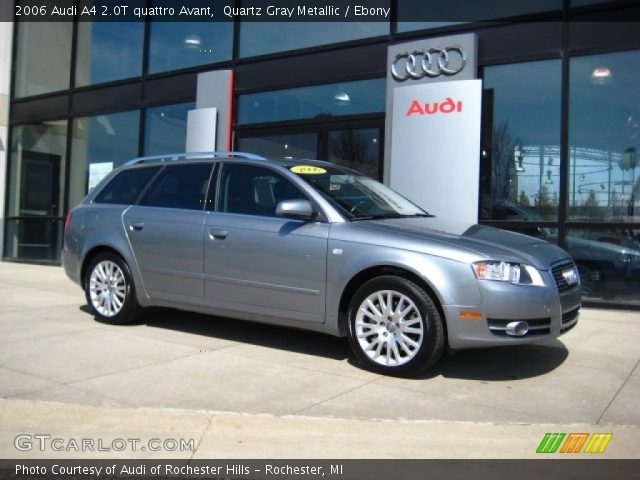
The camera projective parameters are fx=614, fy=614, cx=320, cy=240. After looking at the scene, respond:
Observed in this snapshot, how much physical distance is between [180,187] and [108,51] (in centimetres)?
886

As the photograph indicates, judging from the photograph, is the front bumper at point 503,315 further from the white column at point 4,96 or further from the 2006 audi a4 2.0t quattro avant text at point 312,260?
the white column at point 4,96

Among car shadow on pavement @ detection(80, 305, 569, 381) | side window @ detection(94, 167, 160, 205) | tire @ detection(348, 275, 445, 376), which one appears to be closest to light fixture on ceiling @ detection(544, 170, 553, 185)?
car shadow on pavement @ detection(80, 305, 569, 381)

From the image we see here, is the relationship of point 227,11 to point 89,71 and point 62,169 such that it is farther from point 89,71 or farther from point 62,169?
point 62,169

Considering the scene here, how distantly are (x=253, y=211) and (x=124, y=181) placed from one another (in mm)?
1929

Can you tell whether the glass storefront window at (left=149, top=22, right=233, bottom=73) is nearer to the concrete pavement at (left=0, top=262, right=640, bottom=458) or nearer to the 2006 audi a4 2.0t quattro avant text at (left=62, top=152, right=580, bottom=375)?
the 2006 audi a4 2.0t quattro avant text at (left=62, top=152, right=580, bottom=375)

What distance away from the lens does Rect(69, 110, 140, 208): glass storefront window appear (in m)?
12.9

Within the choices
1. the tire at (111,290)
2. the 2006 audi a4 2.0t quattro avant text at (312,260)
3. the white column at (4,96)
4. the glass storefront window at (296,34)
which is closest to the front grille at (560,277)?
the 2006 audi a4 2.0t quattro avant text at (312,260)

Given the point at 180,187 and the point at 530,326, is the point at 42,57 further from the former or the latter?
the point at 530,326

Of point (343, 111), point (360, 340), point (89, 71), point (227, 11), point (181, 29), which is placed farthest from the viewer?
point (89, 71)

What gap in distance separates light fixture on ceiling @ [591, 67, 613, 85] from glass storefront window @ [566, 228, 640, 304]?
1979 millimetres

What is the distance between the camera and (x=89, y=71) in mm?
13828

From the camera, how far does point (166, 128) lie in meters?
12.2

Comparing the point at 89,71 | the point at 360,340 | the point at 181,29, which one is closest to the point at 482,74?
the point at 360,340

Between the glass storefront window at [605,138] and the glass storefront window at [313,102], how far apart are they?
2.90 meters
